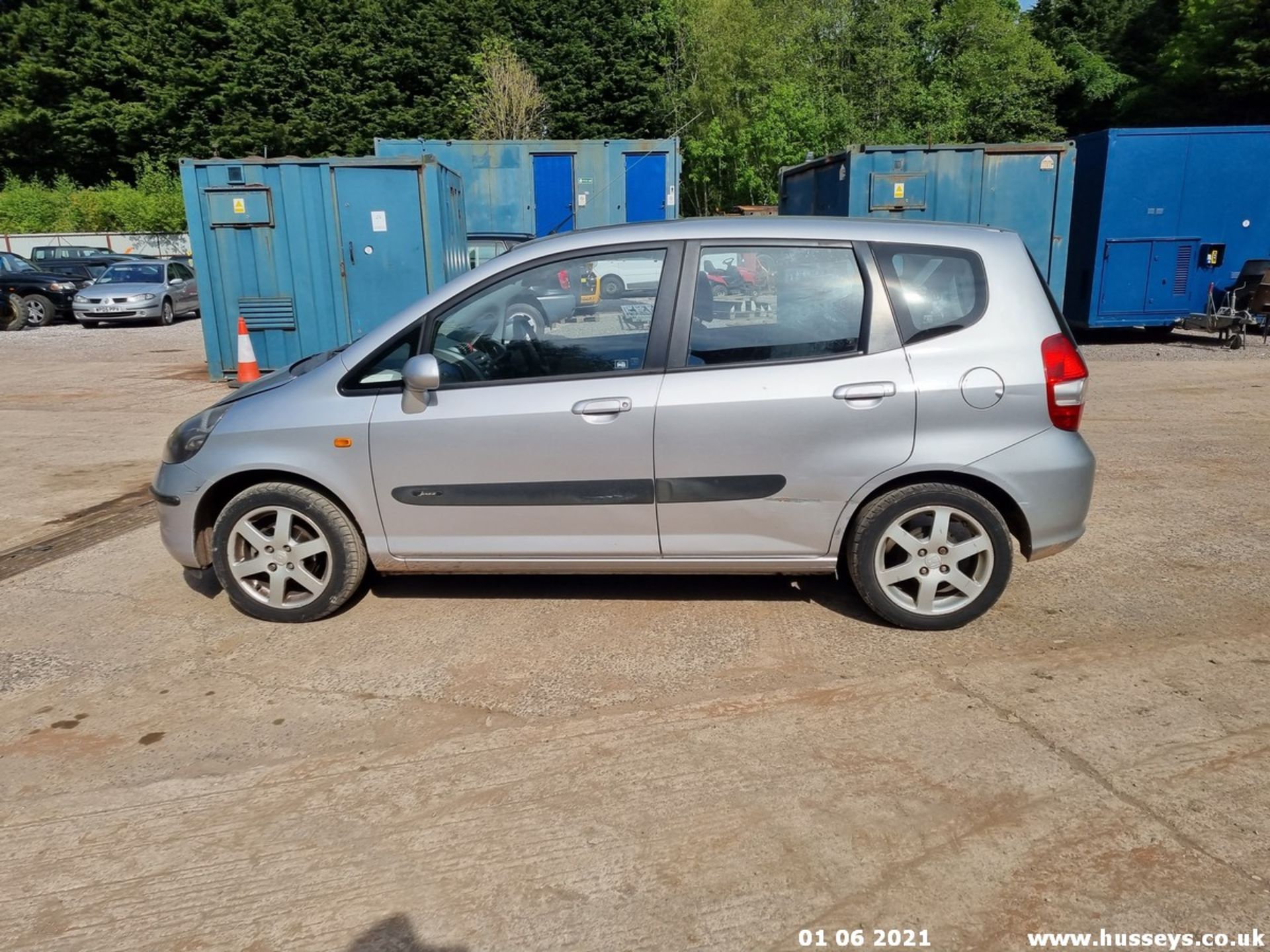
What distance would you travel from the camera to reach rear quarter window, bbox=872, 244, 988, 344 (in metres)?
4.03

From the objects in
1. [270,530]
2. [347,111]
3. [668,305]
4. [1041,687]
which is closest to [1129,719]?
[1041,687]

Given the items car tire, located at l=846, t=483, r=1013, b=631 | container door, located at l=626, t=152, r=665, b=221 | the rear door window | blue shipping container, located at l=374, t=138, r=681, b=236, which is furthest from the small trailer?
the rear door window

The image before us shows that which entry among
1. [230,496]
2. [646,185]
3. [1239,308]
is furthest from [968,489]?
[646,185]

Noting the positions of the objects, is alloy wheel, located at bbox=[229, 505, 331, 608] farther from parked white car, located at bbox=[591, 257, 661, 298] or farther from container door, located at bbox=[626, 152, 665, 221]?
container door, located at bbox=[626, 152, 665, 221]

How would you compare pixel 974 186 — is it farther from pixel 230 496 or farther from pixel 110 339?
pixel 110 339

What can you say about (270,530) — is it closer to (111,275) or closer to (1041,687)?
(1041,687)

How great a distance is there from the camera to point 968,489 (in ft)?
13.5

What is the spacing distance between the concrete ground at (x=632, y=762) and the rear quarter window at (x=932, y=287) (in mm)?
1390

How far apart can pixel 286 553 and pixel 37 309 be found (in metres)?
19.4

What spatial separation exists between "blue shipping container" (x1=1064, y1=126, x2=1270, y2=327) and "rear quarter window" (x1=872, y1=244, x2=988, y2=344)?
11011 millimetres

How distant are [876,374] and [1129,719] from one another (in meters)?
1.64

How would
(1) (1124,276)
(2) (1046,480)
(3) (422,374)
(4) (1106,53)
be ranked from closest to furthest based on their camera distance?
1. (3) (422,374)
2. (2) (1046,480)
3. (1) (1124,276)
4. (4) (1106,53)

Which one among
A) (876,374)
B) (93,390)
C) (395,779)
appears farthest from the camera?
(93,390)

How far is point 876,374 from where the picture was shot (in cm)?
396
